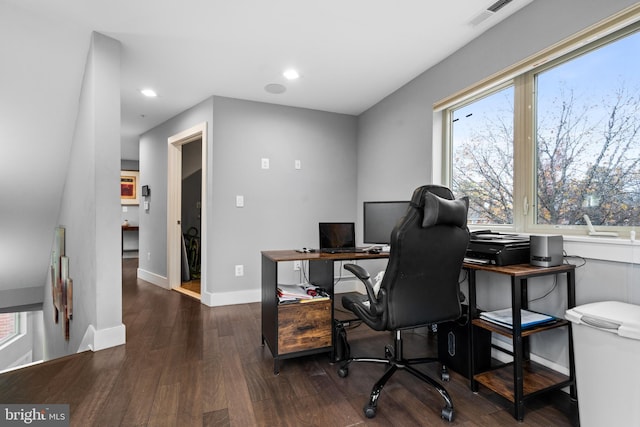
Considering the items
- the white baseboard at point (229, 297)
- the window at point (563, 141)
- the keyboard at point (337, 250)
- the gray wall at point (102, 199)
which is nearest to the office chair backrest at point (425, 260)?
the keyboard at point (337, 250)

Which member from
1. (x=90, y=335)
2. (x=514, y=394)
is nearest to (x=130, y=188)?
(x=90, y=335)

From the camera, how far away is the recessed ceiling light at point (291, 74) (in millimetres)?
2971

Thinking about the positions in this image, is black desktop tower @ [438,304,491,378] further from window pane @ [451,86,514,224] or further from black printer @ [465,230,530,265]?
window pane @ [451,86,514,224]

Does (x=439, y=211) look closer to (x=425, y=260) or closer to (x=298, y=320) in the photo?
(x=425, y=260)

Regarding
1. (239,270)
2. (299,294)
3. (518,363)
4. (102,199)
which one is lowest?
(518,363)

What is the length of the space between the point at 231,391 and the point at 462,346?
1.47 m

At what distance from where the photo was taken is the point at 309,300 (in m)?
2.08

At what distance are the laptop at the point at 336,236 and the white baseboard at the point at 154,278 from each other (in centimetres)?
294

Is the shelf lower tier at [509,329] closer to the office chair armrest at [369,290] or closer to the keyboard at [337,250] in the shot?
the office chair armrest at [369,290]

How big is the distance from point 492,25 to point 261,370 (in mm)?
2977

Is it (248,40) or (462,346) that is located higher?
(248,40)

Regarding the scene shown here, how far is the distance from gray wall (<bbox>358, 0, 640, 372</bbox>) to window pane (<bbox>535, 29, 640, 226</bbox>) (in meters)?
0.24

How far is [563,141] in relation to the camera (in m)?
1.97

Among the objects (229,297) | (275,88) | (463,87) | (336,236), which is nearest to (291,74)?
(275,88)
